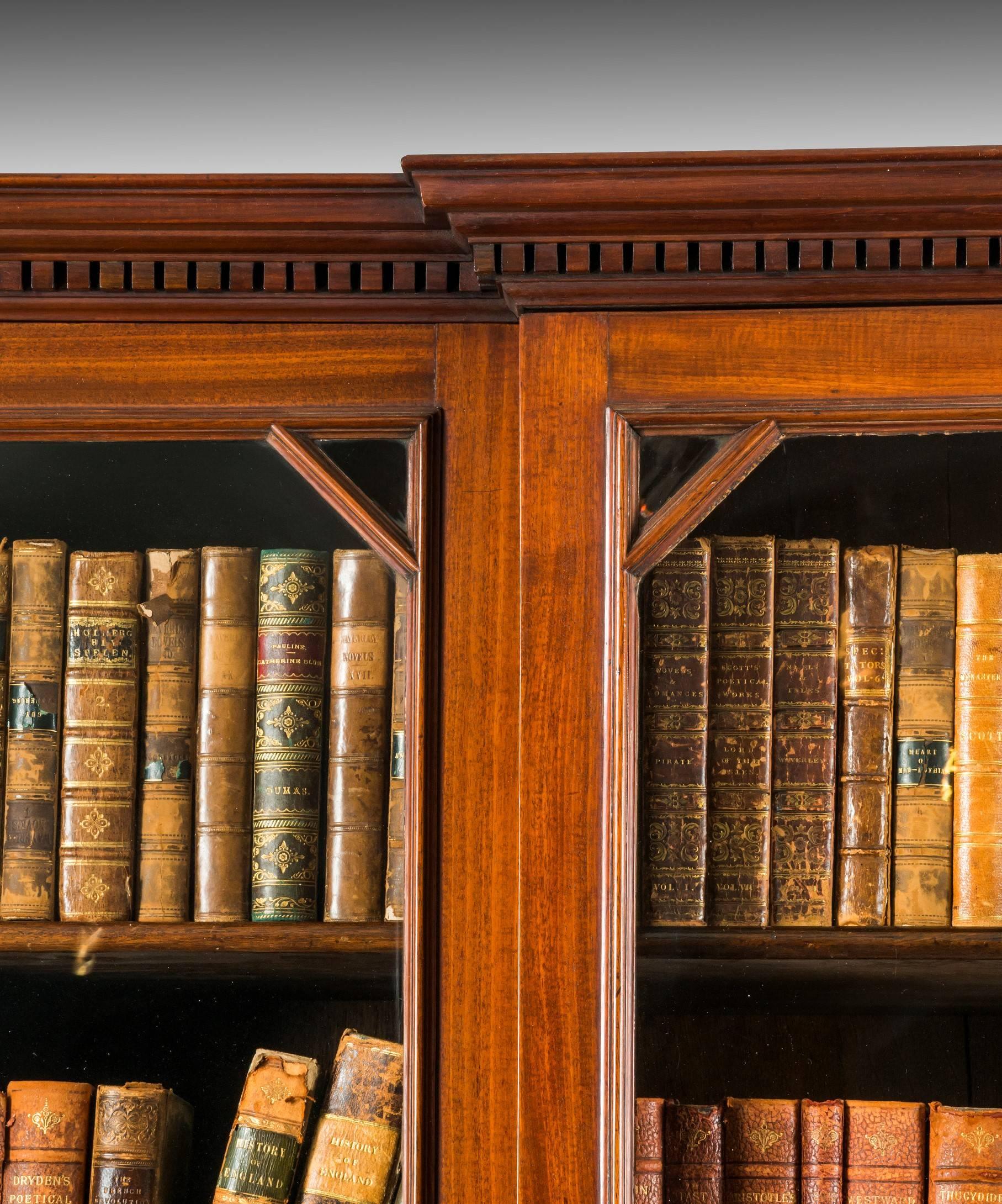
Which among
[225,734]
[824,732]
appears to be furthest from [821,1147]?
[225,734]

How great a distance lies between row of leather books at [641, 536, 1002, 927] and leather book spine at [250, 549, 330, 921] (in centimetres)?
23

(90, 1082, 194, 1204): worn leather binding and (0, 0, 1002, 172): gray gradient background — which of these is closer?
(90, 1082, 194, 1204): worn leather binding

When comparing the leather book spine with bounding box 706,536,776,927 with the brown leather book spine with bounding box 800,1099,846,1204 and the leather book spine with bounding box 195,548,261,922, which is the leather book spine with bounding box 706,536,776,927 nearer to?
the brown leather book spine with bounding box 800,1099,846,1204

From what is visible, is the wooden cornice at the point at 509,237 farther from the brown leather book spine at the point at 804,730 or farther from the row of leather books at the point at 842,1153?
the row of leather books at the point at 842,1153

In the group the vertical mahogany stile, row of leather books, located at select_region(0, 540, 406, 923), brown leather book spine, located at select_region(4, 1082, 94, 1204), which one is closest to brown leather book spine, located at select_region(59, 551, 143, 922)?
row of leather books, located at select_region(0, 540, 406, 923)

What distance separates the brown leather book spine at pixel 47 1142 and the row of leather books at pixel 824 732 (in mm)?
429

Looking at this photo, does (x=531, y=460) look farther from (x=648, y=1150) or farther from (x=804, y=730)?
(x=648, y=1150)

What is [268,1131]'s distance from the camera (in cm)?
97

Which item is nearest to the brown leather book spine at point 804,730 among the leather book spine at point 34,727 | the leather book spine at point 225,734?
the leather book spine at point 225,734

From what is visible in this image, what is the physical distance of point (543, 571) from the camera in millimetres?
936

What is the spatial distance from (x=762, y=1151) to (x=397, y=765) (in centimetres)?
34

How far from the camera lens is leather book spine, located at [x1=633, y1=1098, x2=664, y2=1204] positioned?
916 mm

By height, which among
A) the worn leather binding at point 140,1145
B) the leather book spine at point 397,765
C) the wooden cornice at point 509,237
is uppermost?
the wooden cornice at point 509,237

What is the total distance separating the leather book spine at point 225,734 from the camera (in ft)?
3.25
